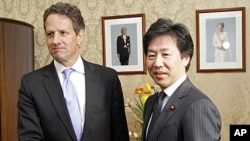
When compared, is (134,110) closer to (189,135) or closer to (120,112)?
(120,112)

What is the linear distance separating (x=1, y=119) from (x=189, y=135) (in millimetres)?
1578

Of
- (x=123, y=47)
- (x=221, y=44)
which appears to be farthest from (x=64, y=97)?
(x=221, y=44)

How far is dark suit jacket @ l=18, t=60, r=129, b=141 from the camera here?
151 centimetres

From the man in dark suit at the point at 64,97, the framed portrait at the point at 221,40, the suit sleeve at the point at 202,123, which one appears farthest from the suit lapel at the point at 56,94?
the framed portrait at the point at 221,40

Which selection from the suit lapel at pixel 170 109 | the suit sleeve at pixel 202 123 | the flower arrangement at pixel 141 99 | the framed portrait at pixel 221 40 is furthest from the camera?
the framed portrait at pixel 221 40

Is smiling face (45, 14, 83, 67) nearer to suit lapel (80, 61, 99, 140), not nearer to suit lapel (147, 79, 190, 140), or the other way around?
suit lapel (80, 61, 99, 140)

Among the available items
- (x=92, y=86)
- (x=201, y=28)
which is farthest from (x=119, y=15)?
(x=92, y=86)

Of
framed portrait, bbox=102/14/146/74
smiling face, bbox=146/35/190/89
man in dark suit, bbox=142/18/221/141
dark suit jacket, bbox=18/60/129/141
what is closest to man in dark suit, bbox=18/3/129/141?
dark suit jacket, bbox=18/60/129/141

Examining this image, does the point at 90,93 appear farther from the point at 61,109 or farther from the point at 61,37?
the point at 61,37

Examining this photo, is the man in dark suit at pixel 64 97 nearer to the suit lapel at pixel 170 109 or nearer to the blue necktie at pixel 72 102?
the blue necktie at pixel 72 102

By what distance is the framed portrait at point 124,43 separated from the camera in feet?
8.31


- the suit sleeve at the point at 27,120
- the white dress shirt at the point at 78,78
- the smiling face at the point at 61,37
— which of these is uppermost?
the smiling face at the point at 61,37

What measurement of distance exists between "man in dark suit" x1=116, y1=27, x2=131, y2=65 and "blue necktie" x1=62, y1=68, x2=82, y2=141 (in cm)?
99

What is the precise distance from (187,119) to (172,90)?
19 centimetres
